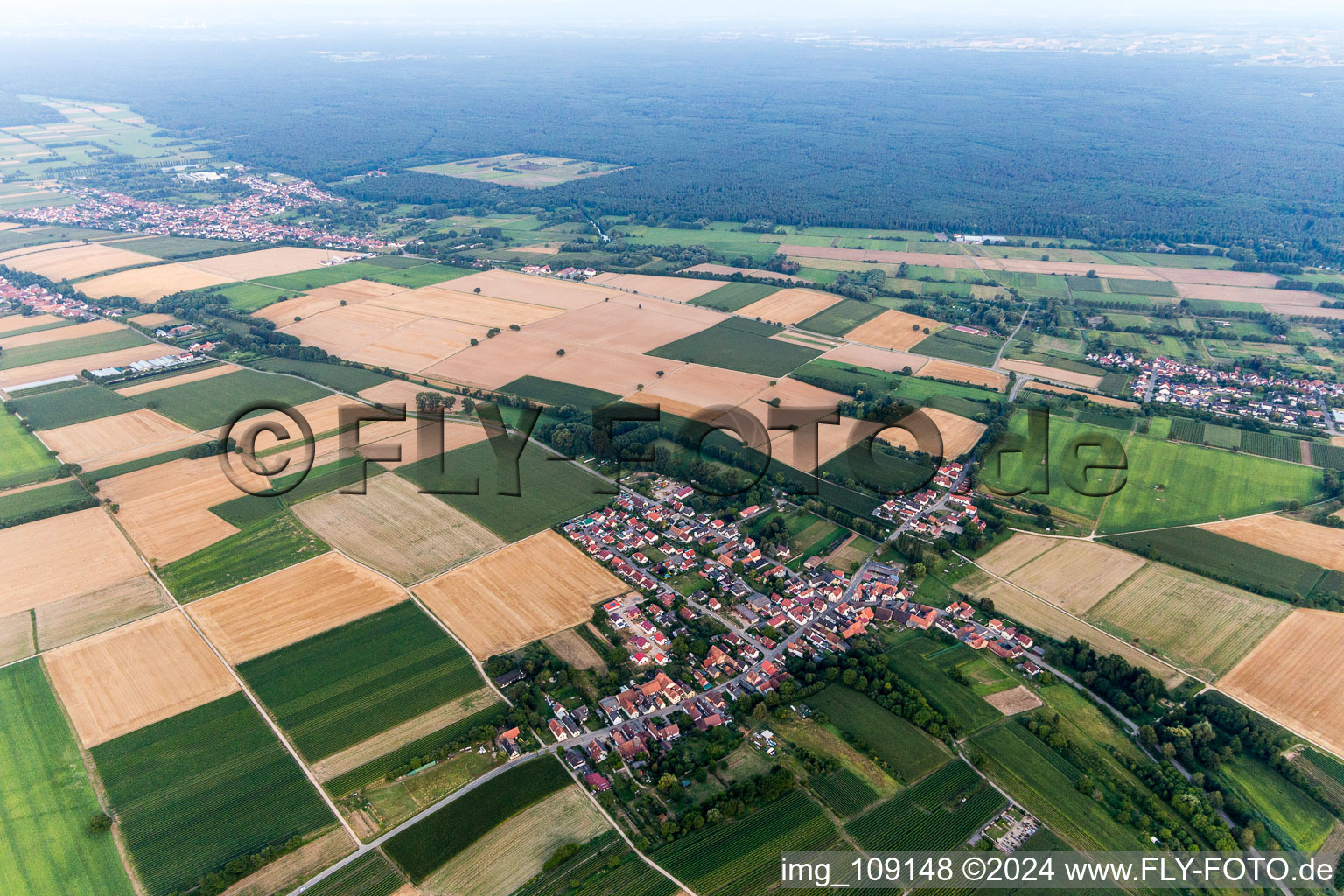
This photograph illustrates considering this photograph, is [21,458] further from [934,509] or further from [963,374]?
[963,374]

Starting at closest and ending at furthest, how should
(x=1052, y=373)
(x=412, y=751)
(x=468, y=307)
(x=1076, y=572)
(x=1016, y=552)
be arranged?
(x=412, y=751) < (x=1076, y=572) < (x=1016, y=552) < (x=1052, y=373) < (x=468, y=307)

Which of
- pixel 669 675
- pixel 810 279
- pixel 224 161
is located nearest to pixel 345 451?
pixel 669 675

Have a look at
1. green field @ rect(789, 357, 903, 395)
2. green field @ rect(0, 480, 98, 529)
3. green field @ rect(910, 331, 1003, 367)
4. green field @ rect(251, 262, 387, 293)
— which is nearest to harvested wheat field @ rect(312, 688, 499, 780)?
green field @ rect(0, 480, 98, 529)

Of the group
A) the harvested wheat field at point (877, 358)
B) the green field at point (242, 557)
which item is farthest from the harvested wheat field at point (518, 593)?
the harvested wheat field at point (877, 358)

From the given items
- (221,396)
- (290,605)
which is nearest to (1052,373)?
(290,605)

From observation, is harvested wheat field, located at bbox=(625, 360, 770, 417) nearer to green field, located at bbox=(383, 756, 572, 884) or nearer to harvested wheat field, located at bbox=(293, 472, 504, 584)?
harvested wheat field, located at bbox=(293, 472, 504, 584)

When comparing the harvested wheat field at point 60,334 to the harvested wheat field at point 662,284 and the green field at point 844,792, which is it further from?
the green field at point 844,792

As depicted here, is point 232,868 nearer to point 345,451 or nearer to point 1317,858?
point 345,451

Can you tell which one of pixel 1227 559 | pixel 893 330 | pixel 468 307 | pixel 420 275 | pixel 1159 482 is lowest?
pixel 1227 559

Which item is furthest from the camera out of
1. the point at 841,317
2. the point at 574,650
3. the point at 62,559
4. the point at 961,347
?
the point at 841,317
